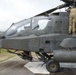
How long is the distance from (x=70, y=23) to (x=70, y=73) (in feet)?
7.41

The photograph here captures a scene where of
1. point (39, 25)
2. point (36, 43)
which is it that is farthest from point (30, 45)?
point (39, 25)

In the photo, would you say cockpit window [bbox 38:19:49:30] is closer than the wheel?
No

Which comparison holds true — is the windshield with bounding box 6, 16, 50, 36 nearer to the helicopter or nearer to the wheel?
the helicopter

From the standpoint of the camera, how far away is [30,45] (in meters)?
9.35

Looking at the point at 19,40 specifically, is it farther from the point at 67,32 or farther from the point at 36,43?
the point at 67,32

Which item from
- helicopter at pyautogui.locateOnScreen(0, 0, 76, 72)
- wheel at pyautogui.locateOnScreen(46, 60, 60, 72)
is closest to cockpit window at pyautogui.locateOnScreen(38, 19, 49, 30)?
helicopter at pyautogui.locateOnScreen(0, 0, 76, 72)

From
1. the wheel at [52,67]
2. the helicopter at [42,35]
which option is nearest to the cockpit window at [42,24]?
the helicopter at [42,35]

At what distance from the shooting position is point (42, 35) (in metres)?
9.43

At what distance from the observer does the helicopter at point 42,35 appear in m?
9.25

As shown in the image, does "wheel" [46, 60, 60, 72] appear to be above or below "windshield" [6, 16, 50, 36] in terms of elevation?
below

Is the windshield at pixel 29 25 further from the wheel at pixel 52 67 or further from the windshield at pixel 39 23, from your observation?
the wheel at pixel 52 67

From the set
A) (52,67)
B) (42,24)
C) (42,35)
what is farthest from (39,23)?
(52,67)

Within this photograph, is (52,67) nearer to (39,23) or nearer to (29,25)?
(39,23)

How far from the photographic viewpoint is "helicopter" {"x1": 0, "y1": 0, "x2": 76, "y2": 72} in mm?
9250
